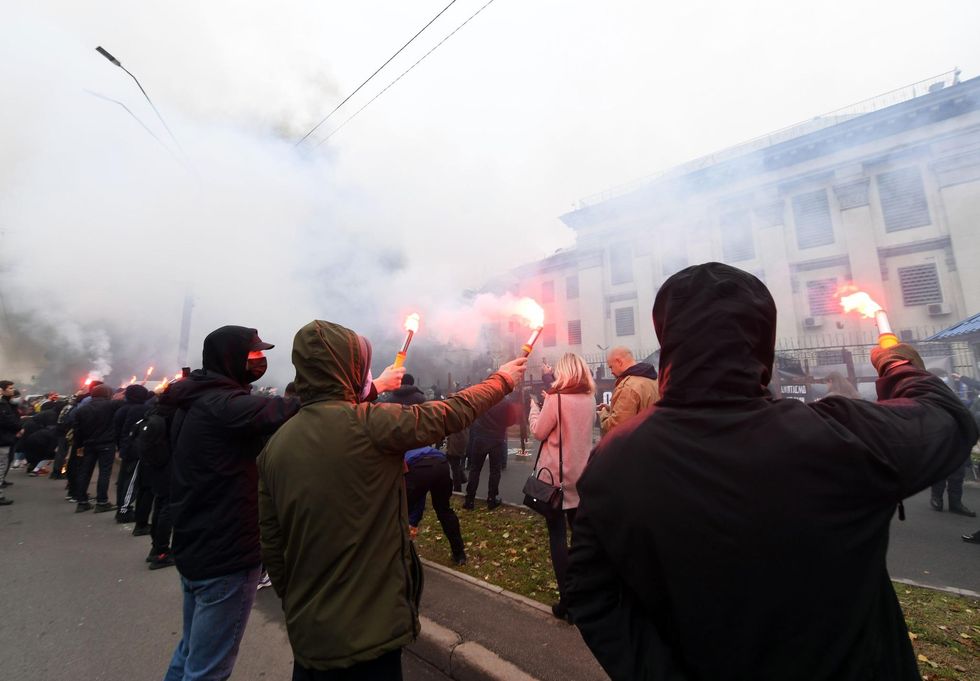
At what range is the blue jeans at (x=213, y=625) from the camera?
2.04 metres

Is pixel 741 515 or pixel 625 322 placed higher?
pixel 625 322

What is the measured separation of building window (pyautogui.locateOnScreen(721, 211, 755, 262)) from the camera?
62.2 feet

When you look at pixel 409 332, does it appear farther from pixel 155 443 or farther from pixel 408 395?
pixel 155 443

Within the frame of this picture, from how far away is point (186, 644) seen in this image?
218 cm

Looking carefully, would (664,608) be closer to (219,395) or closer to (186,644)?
(219,395)

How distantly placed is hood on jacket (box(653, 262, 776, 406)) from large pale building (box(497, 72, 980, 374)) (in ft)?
62.6

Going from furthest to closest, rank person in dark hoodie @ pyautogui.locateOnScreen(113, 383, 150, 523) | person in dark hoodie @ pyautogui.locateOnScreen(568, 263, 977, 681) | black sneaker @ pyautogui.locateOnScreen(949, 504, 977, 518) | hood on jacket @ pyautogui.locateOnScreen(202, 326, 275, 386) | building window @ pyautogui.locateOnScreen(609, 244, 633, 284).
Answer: building window @ pyautogui.locateOnScreen(609, 244, 633, 284), person in dark hoodie @ pyautogui.locateOnScreen(113, 383, 150, 523), black sneaker @ pyautogui.locateOnScreen(949, 504, 977, 518), hood on jacket @ pyautogui.locateOnScreen(202, 326, 275, 386), person in dark hoodie @ pyautogui.locateOnScreen(568, 263, 977, 681)

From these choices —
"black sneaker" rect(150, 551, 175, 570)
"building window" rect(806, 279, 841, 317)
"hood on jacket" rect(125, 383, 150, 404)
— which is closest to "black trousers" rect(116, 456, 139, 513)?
"hood on jacket" rect(125, 383, 150, 404)

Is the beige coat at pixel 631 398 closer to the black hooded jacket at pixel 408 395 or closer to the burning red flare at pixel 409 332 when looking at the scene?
the burning red flare at pixel 409 332

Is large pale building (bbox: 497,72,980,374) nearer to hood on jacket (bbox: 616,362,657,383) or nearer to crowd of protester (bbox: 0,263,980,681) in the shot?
hood on jacket (bbox: 616,362,657,383)

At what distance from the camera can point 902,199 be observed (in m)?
17.2

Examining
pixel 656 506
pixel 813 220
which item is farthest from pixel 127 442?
pixel 813 220

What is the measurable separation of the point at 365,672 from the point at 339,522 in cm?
56

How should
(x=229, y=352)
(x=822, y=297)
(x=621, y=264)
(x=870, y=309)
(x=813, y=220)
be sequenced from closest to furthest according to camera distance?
(x=870, y=309) → (x=229, y=352) → (x=822, y=297) → (x=813, y=220) → (x=621, y=264)
